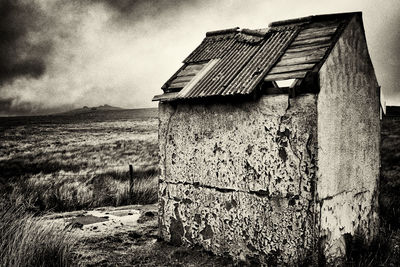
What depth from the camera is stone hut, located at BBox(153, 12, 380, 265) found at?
11.1ft

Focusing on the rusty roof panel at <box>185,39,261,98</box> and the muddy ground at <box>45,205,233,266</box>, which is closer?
the rusty roof panel at <box>185,39,261,98</box>

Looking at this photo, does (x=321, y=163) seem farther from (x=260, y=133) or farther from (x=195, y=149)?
(x=195, y=149)

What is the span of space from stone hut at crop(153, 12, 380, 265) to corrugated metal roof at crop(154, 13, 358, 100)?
0.02 m

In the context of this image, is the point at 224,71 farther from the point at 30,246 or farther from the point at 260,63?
the point at 30,246

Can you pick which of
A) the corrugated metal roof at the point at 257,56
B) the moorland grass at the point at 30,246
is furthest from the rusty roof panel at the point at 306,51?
the moorland grass at the point at 30,246

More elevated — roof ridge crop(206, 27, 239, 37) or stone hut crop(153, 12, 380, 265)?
roof ridge crop(206, 27, 239, 37)

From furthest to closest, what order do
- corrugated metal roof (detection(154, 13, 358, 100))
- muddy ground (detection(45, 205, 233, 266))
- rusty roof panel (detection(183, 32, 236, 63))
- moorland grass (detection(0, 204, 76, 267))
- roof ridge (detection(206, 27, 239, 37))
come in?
roof ridge (detection(206, 27, 239, 37)), rusty roof panel (detection(183, 32, 236, 63)), muddy ground (detection(45, 205, 233, 266)), corrugated metal roof (detection(154, 13, 358, 100)), moorland grass (detection(0, 204, 76, 267))

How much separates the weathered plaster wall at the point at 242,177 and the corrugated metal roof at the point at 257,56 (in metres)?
0.22

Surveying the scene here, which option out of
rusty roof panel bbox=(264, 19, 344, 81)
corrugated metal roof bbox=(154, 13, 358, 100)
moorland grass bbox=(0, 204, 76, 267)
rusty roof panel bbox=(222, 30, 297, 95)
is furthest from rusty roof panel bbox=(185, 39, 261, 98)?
moorland grass bbox=(0, 204, 76, 267)

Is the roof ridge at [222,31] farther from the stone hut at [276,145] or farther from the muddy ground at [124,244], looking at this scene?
the muddy ground at [124,244]

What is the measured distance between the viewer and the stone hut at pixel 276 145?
3.40 metres

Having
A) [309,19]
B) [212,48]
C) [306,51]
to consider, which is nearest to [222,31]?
[212,48]

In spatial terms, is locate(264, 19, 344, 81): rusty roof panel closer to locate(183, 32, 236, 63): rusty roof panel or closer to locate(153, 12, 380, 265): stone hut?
locate(153, 12, 380, 265): stone hut

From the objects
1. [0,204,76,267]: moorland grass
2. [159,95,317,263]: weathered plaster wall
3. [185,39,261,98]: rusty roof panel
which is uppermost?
[185,39,261,98]: rusty roof panel
